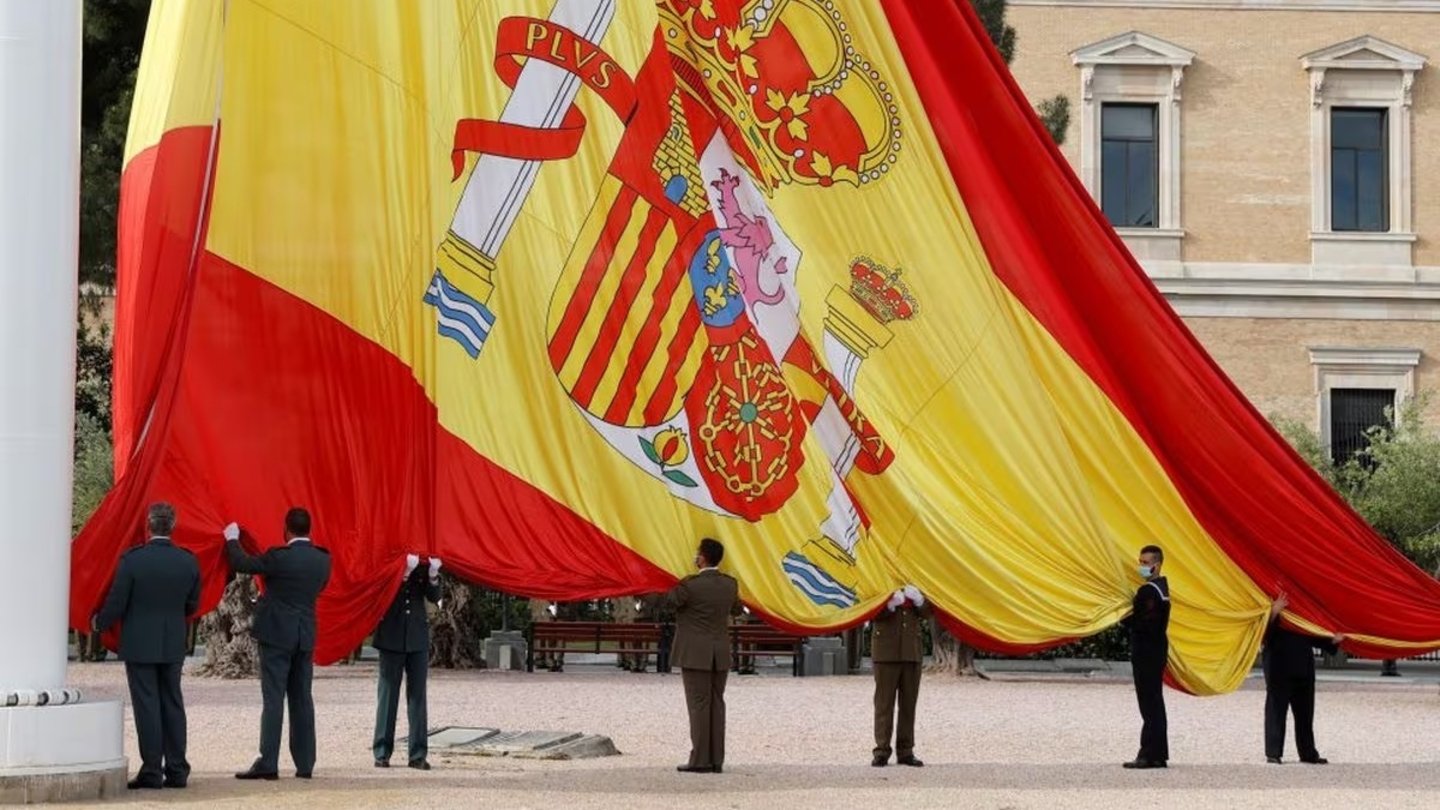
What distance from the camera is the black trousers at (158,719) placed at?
13.1m

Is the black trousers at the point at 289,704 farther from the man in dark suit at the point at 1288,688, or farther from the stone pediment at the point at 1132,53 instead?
the stone pediment at the point at 1132,53

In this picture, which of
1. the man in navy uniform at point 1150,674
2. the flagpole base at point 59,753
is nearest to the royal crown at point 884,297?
the man in navy uniform at point 1150,674

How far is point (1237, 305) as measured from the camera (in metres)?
45.1

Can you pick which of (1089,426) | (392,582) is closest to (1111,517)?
(1089,426)

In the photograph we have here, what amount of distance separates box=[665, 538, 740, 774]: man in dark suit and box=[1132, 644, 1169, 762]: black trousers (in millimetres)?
3076

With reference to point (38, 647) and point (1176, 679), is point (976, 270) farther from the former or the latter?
point (38, 647)

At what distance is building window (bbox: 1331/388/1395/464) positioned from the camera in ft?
148

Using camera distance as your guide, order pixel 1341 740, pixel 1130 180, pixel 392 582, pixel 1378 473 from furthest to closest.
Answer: pixel 1130 180 → pixel 1378 473 → pixel 1341 740 → pixel 392 582

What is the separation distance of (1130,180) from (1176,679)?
104 ft

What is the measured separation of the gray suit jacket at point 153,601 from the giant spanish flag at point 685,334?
16 cm

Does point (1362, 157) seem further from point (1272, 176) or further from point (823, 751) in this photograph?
point (823, 751)

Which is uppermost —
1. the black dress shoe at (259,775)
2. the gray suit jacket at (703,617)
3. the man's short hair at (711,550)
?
the man's short hair at (711,550)

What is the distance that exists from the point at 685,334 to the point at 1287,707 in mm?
6208

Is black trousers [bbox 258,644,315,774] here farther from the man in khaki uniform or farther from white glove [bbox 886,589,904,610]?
the man in khaki uniform
